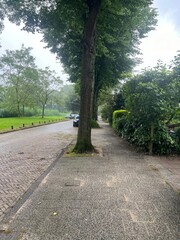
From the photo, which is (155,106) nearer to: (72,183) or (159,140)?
(159,140)

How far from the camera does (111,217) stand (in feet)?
11.9

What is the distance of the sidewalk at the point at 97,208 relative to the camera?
3.16 metres

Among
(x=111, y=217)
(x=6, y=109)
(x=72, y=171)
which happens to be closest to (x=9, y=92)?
(x=6, y=109)

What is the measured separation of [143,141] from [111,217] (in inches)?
232

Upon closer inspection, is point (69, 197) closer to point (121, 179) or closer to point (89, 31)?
point (121, 179)

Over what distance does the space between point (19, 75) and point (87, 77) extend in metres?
35.9

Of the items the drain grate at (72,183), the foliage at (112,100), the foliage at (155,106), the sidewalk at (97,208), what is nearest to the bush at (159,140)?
the foliage at (155,106)

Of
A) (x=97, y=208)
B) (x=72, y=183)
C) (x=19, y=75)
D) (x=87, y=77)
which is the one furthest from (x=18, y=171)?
(x=19, y=75)

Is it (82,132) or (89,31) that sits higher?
(89,31)

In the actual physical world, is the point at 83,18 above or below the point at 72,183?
above

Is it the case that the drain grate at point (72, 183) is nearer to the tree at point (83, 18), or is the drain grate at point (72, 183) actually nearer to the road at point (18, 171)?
the road at point (18, 171)

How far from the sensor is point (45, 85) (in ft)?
153

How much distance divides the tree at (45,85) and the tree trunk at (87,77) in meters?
37.7

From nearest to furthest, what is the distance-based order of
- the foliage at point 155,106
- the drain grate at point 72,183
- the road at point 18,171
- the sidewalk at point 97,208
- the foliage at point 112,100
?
the sidewalk at point 97,208 → the road at point 18,171 → the drain grate at point 72,183 → the foliage at point 155,106 → the foliage at point 112,100
